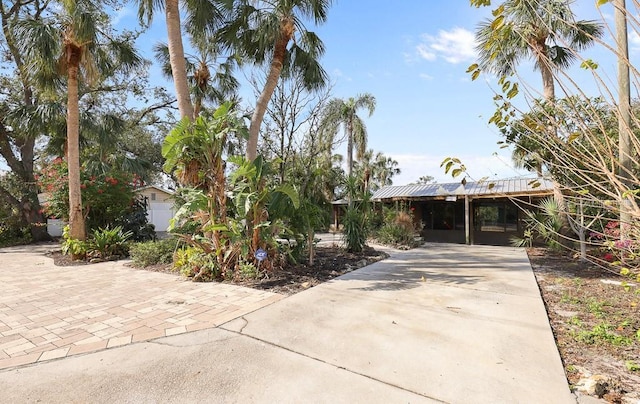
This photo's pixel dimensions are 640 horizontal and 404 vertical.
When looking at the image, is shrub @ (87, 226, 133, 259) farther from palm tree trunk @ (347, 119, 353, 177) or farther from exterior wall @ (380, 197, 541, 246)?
exterior wall @ (380, 197, 541, 246)

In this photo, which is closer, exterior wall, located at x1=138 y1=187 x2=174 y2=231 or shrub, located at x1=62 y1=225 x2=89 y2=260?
shrub, located at x1=62 y1=225 x2=89 y2=260

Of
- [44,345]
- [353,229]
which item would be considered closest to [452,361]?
[44,345]

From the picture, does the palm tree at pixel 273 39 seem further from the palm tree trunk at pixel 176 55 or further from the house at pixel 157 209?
the house at pixel 157 209

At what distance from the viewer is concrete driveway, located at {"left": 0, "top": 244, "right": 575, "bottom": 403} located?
2.44 meters

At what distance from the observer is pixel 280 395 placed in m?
2.42

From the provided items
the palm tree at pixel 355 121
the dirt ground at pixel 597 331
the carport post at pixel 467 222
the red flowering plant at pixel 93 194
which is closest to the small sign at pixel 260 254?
the dirt ground at pixel 597 331

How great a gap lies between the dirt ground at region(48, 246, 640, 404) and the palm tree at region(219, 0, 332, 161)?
3.44m

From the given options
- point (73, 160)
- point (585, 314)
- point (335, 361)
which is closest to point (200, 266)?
point (335, 361)

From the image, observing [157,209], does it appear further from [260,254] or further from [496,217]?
[496,217]

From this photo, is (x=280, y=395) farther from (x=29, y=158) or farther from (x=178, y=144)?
(x=29, y=158)

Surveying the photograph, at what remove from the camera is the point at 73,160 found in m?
8.98

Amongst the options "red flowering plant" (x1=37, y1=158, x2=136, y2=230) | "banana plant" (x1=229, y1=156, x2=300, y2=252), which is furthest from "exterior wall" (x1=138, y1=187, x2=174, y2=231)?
"banana plant" (x1=229, y1=156, x2=300, y2=252)

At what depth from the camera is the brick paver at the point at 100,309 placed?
334 centimetres

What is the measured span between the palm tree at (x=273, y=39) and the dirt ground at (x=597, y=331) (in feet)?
22.1
